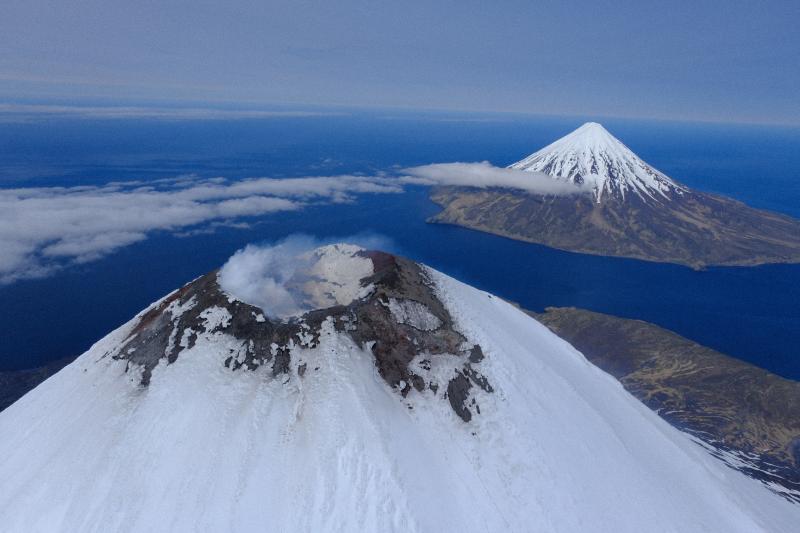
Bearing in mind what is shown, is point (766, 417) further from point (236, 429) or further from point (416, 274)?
point (236, 429)

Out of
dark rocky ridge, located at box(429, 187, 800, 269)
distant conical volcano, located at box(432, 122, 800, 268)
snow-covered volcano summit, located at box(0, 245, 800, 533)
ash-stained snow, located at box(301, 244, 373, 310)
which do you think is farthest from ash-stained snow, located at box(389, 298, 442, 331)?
distant conical volcano, located at box(432, 122, 800, 268)

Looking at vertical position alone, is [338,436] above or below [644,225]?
above

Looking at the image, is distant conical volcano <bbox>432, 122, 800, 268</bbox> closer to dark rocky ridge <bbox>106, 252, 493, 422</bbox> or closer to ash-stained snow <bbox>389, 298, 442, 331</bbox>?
ash-stained snow <bbox>389, 298, 442, 331</bbox>

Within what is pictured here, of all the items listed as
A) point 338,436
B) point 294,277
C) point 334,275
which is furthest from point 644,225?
point 338,436

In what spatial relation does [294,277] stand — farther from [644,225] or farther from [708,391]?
[644,225]

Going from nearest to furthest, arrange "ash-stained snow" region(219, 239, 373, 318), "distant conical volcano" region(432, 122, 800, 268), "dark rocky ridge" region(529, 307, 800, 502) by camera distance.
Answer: "ash-stained snow" region(219, 239, 373, 318)
"dark rocky ridge" region(529, 307, 800, 502)
"distant conical volcano" region(432, 122, 800, 268)
